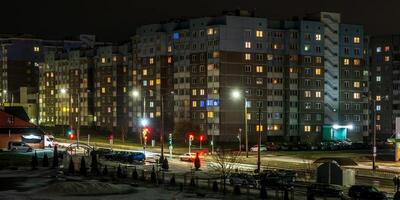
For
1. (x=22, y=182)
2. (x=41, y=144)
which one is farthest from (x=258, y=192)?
(x=41, y=144)

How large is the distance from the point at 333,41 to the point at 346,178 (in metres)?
93.9

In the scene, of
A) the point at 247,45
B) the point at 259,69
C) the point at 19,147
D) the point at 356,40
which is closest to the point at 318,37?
the point at 356,40

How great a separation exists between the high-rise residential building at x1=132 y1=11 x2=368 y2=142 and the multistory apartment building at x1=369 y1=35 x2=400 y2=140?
39558mm

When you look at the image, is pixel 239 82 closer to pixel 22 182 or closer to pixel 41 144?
pixel 41 144

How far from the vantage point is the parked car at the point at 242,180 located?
58.7 meters

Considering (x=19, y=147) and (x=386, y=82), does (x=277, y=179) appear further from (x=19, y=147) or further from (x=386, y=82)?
(x=386, y=82)

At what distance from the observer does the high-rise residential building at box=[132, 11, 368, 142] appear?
135875 mm

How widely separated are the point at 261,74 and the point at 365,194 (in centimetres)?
9232

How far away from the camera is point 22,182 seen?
62312 millimetres

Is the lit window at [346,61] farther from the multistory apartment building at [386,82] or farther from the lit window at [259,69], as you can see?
the multistory apartment building at [386,82]

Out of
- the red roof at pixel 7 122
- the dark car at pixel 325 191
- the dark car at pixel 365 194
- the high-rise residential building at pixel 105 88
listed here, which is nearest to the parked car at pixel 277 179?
the dark car at pixel 325 191

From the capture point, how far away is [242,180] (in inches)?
2335

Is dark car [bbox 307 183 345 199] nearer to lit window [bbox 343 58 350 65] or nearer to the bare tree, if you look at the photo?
the bare tree

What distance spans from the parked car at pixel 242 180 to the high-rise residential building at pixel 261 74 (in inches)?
2710
